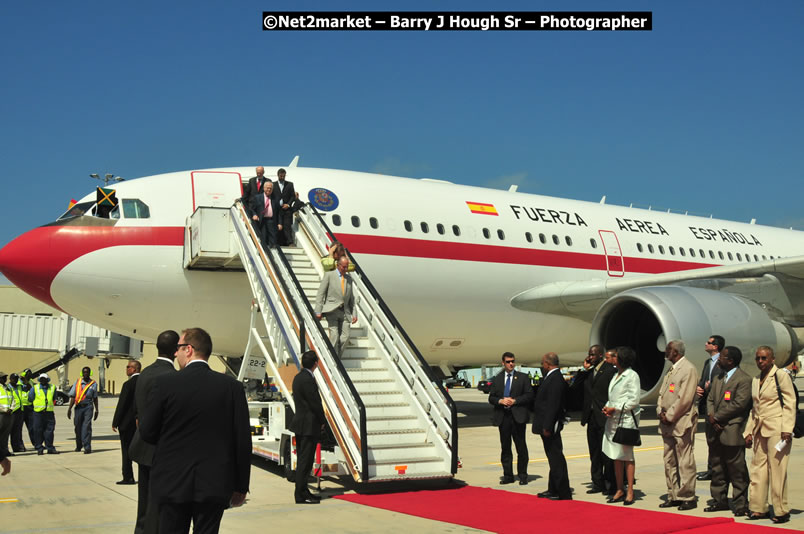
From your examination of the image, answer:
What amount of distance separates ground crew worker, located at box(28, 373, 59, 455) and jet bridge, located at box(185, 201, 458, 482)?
10.6 feet

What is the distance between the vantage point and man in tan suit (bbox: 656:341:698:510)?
6305 mm

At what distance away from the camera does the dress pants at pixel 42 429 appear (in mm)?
11070

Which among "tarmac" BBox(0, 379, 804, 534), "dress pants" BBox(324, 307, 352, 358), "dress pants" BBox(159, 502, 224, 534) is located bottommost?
"tarmac" BBox(0, 379, 804, 534)

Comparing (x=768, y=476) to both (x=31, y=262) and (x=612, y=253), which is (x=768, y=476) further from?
(x=31, y=262)

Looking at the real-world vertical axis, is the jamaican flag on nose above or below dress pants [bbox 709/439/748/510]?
above

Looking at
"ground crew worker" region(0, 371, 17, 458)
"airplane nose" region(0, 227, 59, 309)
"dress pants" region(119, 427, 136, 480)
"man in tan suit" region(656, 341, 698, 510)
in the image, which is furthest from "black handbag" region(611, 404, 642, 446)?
"airplane nose" region(0, 227, 59, 309)

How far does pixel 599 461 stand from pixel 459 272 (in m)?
5.69

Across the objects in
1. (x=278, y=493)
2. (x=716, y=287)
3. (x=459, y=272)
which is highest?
Result: (x=459, y=272)

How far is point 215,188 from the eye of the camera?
37.5 ft

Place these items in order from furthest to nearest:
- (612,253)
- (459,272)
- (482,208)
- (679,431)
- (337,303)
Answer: (612,253)
(482,208)
(459,272)
(337,303)
(679,431)

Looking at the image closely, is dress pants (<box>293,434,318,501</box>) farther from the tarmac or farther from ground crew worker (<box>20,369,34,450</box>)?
ground crew worker (<box>20,369,34,450</box>)

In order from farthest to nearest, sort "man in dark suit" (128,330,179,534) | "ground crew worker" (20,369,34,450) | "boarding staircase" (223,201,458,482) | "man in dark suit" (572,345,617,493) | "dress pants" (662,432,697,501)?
"ground crew worker" (20,369,34,450)
"boarding staircase" (223,201,458,482)
"man in dark suit" (572,345,617,493)
"dress pants" (662,432,697,501)
"man in dark suit" (128,330,179,534)

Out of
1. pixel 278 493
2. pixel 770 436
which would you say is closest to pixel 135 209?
pixel 278 493

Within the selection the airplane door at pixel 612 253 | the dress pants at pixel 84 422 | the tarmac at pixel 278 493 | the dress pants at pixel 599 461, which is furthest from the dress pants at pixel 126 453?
the airplane door at pixel 612 253
